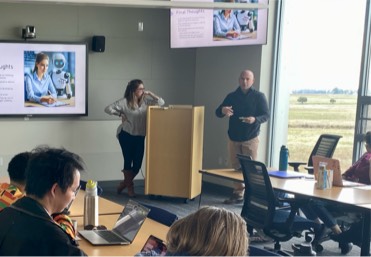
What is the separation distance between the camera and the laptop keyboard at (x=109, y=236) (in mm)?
3327

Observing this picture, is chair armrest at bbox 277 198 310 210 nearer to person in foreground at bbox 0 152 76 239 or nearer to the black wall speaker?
person in foreground at bbox 0 152 76 239

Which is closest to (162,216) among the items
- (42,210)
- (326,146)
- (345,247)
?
(42,210)

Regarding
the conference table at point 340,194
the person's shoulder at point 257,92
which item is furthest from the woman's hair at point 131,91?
the conference table at point 340,194

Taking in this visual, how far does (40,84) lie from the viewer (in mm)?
8555

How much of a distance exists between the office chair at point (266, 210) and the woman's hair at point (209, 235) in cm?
298

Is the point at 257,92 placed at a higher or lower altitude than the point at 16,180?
higher

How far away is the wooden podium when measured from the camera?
800cm

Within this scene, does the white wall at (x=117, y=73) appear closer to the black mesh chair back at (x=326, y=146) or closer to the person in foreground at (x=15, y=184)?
the black mesh chair back at (x=326, y=146)

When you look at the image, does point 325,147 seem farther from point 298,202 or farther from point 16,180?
point 16,180

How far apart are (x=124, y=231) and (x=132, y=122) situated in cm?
509

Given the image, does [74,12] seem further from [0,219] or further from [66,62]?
[0,219]

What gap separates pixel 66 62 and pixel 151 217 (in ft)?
17.2

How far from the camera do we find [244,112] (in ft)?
25.8

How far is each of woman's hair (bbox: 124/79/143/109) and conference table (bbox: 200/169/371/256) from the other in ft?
9.87
